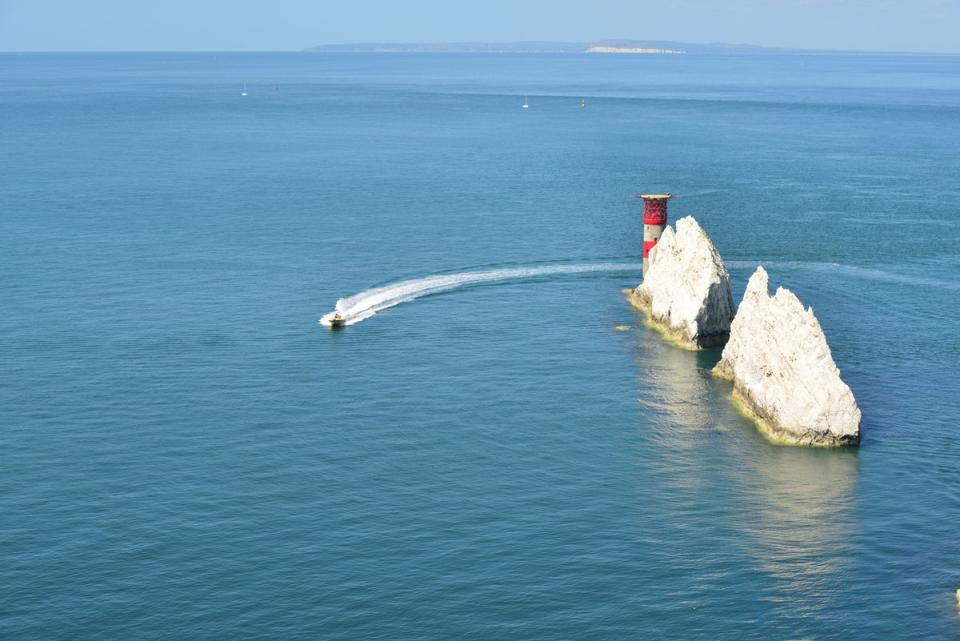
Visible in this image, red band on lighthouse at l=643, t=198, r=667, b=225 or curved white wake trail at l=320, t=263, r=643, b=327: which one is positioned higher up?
red band on lighthouse at l=643, t=198, r=667, b=225

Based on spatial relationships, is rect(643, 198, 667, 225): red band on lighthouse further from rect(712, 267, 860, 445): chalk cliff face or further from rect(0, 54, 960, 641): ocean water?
rect(712, 267, 860, 445): chalk cliff face

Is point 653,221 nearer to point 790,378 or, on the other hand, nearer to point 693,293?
point 693,293

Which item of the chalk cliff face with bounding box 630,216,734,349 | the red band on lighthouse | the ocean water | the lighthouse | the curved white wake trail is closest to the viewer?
the ocean water

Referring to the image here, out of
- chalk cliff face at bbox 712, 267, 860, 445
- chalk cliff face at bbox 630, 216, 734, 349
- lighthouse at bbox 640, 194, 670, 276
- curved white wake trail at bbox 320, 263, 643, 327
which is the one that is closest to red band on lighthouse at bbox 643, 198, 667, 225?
lighthouse at bbox 640, 194, 670, 276

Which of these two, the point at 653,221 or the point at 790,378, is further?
the point at 653,221

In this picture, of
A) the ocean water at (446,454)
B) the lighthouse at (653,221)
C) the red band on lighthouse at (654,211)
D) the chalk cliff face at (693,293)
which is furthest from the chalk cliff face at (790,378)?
the red band on lighthouse at (654,211)

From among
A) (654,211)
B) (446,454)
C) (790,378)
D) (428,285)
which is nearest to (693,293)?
(654,211)

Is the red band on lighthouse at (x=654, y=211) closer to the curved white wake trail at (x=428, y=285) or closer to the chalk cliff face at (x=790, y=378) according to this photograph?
the curved white wake trail at (x=428, y=285)
